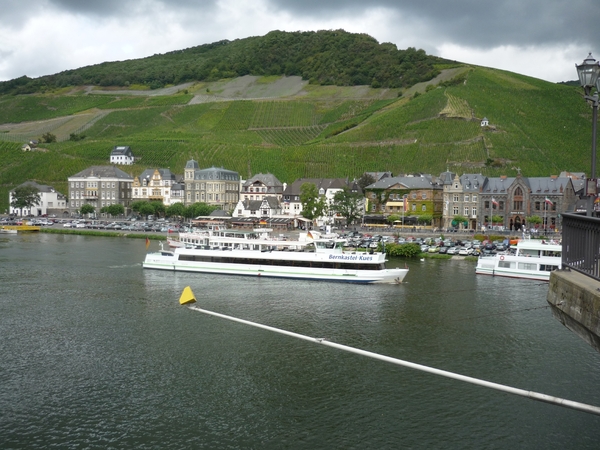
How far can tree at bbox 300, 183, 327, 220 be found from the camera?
83875 mm

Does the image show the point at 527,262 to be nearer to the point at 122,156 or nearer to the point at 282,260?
the point at 282,260

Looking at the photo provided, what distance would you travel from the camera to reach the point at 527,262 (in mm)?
46500

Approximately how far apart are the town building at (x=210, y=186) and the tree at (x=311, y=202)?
2088 centimetres

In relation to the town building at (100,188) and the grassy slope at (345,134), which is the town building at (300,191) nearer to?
the grassy slope at (345,134)

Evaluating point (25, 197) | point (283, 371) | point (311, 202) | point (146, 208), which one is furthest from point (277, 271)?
point (25, 197)

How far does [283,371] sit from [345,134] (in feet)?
339

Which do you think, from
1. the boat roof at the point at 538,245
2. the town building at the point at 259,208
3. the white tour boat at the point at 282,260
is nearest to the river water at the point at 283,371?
the white tour boat at the point at 282,260

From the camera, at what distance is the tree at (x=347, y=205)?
8162 centimetres

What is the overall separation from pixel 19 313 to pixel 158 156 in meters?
94.3

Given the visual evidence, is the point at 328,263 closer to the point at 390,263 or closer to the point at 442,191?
the point at 390,263

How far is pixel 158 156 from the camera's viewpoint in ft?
405

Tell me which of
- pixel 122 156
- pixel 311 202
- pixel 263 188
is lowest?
pixel 311 202

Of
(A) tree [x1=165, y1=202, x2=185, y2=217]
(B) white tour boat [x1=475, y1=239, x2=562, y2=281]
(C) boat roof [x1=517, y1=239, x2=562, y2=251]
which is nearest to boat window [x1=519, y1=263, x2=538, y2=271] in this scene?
(B) white tour boat [x1=475, y1=239, x2=562, y2=281]

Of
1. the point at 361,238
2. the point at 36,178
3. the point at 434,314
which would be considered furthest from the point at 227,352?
the point at 36,178
